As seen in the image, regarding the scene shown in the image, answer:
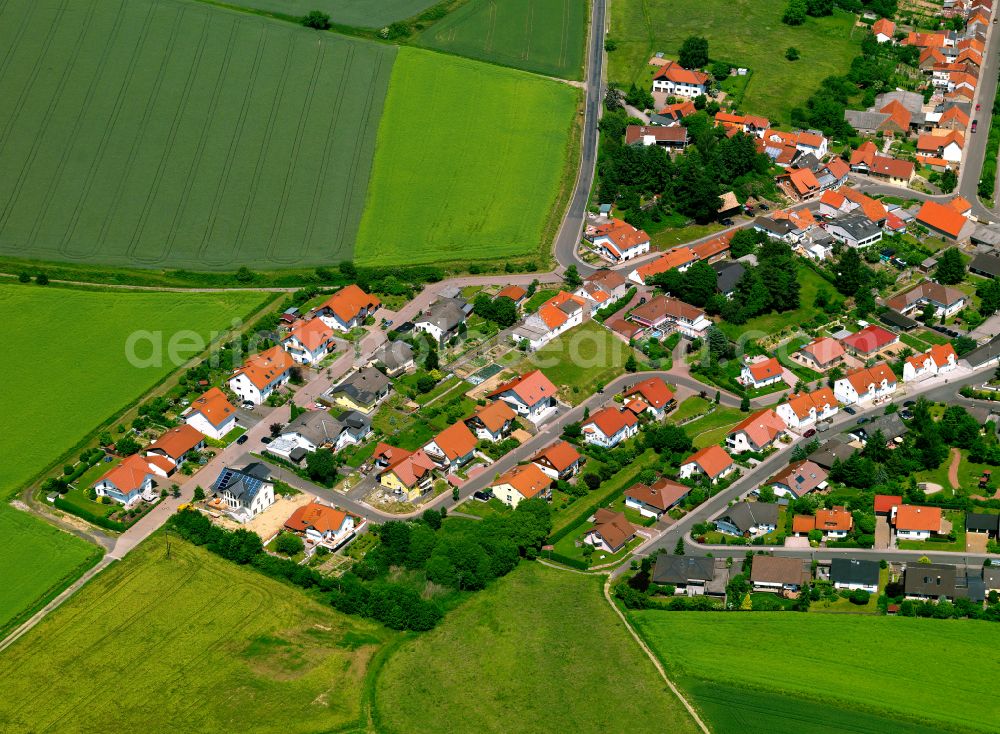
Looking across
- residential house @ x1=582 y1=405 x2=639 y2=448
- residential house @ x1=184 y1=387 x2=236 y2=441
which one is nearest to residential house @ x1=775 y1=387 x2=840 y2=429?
residential house @ x1=582 y1=405 x2=639 y2=448

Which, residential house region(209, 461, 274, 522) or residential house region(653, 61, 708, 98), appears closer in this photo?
residential house region(209, 461, 274, 522)

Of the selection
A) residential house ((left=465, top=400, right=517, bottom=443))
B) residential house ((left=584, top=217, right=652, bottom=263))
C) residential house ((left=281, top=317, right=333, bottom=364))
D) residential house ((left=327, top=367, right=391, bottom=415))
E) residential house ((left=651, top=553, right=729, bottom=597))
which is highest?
residential house ((left=584, top=217, right=652, bottom=263))

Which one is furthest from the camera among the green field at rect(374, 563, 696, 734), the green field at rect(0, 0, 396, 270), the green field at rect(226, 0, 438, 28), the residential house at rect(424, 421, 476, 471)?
the green field at rect(226, 0, 438, 28)

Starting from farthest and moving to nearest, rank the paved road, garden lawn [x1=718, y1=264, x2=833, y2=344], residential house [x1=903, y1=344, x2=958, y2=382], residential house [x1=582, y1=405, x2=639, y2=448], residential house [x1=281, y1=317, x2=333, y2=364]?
the paved road, garden lawn [x1=718, y1=264, x2=833, y2=344], residential house [x1=281, y1=317, x2=333, y2=364], residential house [x1=903, y1=344, x2=958, y2=382], residential house [x1=582, y1=405, x2=639, y2=448]

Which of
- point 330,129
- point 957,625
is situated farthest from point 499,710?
point 330,129

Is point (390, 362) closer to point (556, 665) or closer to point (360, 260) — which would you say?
point (360, 260)

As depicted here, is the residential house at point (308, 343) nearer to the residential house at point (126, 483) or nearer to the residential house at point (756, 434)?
the residential house at point (126, 483)

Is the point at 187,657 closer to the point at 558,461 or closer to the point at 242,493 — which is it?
the point at 242,493

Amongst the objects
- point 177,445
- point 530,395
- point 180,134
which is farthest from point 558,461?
point 180,134

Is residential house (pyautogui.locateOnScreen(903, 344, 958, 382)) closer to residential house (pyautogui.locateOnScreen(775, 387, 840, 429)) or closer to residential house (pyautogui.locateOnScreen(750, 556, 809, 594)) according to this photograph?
residential house (pyautogui.locateOnScreen(775, 387, 840, 429))
